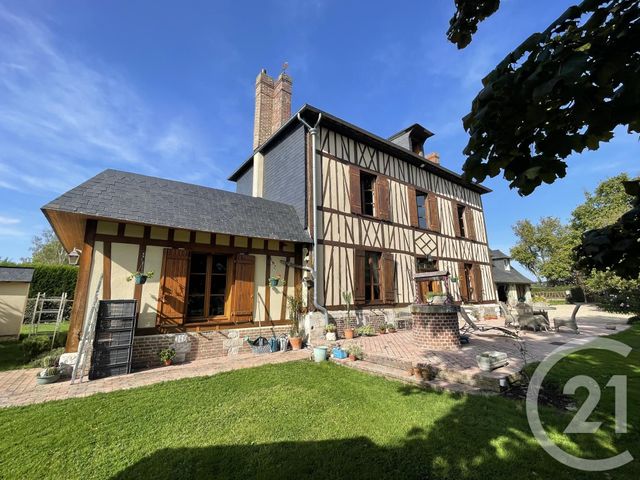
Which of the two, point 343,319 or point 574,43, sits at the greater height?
point 574,43

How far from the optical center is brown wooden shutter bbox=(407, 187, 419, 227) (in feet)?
34.6

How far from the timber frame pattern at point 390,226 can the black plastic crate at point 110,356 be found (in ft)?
14.9

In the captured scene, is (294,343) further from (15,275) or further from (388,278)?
(15,275)

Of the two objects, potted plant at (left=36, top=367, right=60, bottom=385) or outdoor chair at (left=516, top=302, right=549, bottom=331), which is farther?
outdoor chair at (left=516, top=302, right=549, bottom=331)

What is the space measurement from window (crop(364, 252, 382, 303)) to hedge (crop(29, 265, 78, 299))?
13.3 metres

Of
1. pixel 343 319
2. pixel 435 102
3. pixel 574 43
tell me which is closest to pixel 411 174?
pixel 435 102

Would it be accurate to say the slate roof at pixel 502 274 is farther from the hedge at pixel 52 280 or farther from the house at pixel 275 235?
the hedge at pixel 52 280

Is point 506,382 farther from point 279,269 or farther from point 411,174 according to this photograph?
point 411,174

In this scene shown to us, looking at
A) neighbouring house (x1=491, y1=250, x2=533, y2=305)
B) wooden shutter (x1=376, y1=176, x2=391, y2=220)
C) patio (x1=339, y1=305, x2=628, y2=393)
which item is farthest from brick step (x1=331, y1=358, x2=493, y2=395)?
neighbouring house (x1=491, y1=250, x2=533, y2=305)

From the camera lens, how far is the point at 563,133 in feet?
4.13

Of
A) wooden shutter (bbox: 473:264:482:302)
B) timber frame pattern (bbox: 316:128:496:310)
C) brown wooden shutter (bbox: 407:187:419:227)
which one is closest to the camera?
timber frame pattern (bbox: 316:128:496:310)

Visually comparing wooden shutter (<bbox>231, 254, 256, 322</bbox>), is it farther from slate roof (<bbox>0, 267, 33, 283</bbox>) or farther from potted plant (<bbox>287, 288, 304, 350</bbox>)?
Result: slate roof (<bbox>0, 267, 33, 283</bbox>)

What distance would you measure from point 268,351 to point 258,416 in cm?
337

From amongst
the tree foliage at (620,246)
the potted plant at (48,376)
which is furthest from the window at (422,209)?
the potted plant at (48,376)
